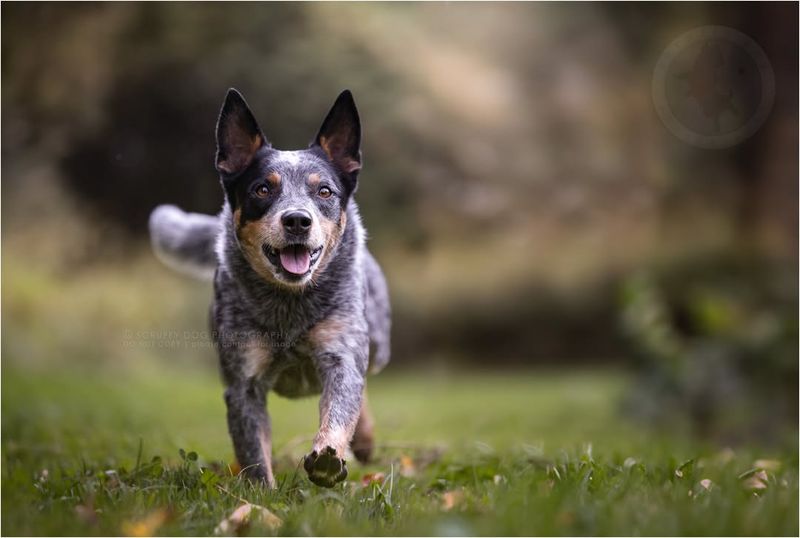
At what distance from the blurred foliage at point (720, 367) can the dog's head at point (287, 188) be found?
492 cm

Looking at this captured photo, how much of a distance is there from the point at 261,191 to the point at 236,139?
0.27 metres

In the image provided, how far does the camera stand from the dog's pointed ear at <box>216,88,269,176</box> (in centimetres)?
354

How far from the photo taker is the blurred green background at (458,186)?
16.3 ft

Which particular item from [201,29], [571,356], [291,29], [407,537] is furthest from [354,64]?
[571,356]

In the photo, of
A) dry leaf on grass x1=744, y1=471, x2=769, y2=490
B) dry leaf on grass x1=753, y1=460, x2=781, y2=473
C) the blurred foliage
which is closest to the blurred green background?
the blurred foliage

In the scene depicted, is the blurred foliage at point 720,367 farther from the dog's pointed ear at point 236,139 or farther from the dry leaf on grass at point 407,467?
the dog's pointed ear at point 236,139

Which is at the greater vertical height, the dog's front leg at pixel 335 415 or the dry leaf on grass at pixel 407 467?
the dog's front leg at pixel 335 415

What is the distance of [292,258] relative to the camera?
3467 millimetres

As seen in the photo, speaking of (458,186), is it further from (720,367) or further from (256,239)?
(256,239)

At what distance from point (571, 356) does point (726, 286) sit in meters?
4.69

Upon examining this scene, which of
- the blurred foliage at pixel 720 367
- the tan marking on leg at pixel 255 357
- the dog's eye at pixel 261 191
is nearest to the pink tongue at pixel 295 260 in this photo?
the dog's eye at pixel 261 191

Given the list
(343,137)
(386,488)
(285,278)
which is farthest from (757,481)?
(343,137)

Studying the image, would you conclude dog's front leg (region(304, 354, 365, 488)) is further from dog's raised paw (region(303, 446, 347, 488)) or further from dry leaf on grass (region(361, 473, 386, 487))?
dry leaf on grass (region(361, 473, 386, 487))

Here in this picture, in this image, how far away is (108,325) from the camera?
11.3m
